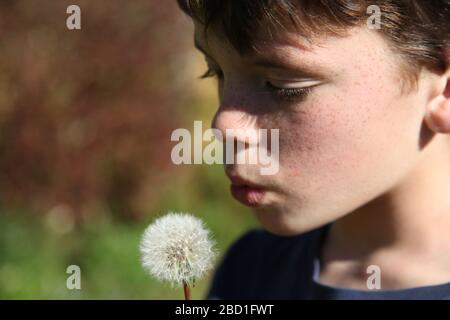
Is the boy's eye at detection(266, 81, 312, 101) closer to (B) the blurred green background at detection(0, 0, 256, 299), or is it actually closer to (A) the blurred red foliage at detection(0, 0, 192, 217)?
(B) the blurred green background at detection(0, 0, 256, 299)

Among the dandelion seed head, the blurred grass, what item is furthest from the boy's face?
the blurred grass

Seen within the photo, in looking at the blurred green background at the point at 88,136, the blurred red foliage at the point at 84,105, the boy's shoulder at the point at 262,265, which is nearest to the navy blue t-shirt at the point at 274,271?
Answer: the boy's shoulder at the point at 262,265

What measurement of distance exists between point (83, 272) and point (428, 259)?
2.10m

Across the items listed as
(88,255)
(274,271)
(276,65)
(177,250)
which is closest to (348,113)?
(276,65)

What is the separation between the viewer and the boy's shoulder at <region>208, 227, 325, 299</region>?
5.76 ft

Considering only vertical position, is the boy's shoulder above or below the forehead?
below

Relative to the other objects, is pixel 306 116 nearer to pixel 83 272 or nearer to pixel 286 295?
pixel 286 295

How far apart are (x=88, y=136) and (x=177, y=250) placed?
2521mm

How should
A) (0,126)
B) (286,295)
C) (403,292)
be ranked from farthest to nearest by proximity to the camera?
(0,126) < (286,295) < (403,292)

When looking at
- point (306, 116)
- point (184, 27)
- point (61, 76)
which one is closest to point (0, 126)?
point (61, 76)

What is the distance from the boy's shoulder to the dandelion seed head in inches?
22.6

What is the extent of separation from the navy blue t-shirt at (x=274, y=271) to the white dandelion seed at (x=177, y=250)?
0.47 m

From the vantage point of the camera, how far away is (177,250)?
46.6 inches

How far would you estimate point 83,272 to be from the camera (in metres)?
3.26
